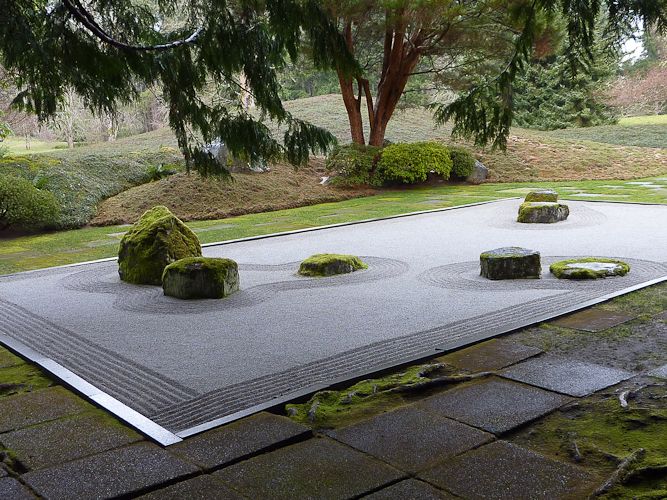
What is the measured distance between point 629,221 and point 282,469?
8.26m

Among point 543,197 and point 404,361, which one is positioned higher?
point 543,197

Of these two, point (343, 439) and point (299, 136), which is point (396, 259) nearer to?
point (299, 136)

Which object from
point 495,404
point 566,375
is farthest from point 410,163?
point 495,404

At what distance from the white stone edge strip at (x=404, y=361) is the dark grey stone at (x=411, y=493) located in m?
0.95

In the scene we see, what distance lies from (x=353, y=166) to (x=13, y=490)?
1315 centimetres

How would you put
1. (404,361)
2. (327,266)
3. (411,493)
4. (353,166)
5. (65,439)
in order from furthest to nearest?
1. (353,166)
2. (327,266)
3. (404,361)
4. (65,439)
5. (411,493)

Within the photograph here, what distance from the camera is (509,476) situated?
2.44m

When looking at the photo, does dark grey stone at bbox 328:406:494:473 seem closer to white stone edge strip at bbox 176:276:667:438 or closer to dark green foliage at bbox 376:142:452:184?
white stone edge strip at bbox 176:276:667:438

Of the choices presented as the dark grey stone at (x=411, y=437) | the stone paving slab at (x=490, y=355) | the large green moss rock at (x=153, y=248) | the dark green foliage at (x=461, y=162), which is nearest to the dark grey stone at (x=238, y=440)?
the dark grey stone at (x=411, y=437)

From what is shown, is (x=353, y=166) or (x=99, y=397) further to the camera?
(x=353, y=166)

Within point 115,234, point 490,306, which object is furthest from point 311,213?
point 490,306

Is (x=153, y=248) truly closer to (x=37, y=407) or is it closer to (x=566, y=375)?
(x=37, y=407)

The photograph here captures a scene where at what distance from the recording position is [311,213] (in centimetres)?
1215

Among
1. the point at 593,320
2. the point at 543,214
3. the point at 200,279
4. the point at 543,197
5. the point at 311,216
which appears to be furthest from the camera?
the point at 311,216
